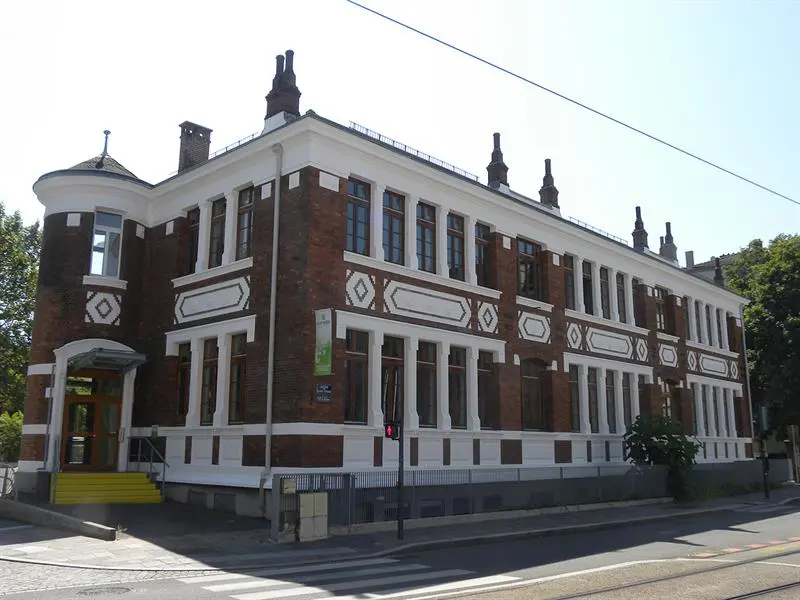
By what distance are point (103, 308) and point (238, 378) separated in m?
5.62

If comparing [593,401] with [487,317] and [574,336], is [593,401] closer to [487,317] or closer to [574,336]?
[574,336]

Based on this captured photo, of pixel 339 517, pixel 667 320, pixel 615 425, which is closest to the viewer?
pixel 339 517

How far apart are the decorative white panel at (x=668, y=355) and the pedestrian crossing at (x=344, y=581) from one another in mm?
21477

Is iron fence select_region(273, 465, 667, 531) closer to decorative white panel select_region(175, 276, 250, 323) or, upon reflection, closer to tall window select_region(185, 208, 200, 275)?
decorative white panel select_region(175, 276, 250, 323)

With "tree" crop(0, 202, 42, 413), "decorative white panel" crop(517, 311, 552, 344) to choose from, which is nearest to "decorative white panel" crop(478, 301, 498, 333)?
"decorative white panel" crop(517, 311, 552, 344)

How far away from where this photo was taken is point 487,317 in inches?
911

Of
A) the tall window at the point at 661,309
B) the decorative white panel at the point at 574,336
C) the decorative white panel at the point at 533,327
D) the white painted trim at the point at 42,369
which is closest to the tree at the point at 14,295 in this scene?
the white painted trim at the point at 42,369

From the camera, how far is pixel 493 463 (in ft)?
73.2

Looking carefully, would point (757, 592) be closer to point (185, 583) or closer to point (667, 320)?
point (185, 583)

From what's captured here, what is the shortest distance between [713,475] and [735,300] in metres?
12.2

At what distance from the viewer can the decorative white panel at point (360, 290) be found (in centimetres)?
1917

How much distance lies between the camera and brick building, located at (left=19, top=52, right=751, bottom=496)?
1869 centimetres

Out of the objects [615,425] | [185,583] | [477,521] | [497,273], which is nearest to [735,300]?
[615,425]

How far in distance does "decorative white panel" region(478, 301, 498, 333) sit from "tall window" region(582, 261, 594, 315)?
6263 mm
